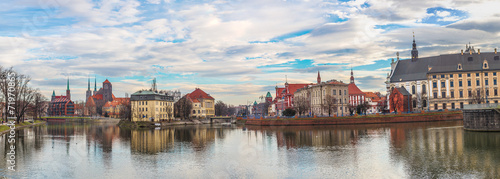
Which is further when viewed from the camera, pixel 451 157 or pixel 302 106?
pixel 302 106

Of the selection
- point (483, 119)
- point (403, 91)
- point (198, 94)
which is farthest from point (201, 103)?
point (483, 119)

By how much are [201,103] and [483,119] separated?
131 metres

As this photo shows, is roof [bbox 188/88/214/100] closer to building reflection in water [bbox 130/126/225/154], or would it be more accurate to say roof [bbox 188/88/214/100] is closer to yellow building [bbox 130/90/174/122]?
yellow building [bbox 130/90/174/122]

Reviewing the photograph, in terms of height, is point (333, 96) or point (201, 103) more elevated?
point (333, 96)

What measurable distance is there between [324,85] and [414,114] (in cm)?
3138

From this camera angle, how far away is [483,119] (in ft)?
186

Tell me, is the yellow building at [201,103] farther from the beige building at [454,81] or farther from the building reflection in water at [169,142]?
the building reflection in water at [169,142]

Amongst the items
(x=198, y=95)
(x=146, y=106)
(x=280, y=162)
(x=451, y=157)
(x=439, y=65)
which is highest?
(x=439, y=65)

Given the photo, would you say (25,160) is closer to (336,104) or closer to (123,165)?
(123,165)

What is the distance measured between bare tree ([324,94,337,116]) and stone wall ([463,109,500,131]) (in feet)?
167

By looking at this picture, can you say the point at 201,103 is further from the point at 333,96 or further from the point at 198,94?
the point at 333,96

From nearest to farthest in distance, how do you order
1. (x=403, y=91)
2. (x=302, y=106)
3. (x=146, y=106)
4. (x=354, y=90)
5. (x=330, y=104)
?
(x=330, y=104) → (x=403, y=91) → (x=302, y=106) → (x=146, y=106) → (x=354, y=90)

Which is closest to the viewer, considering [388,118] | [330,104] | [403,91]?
[388,118]

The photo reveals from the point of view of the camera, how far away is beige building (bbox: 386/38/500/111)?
372 ft
